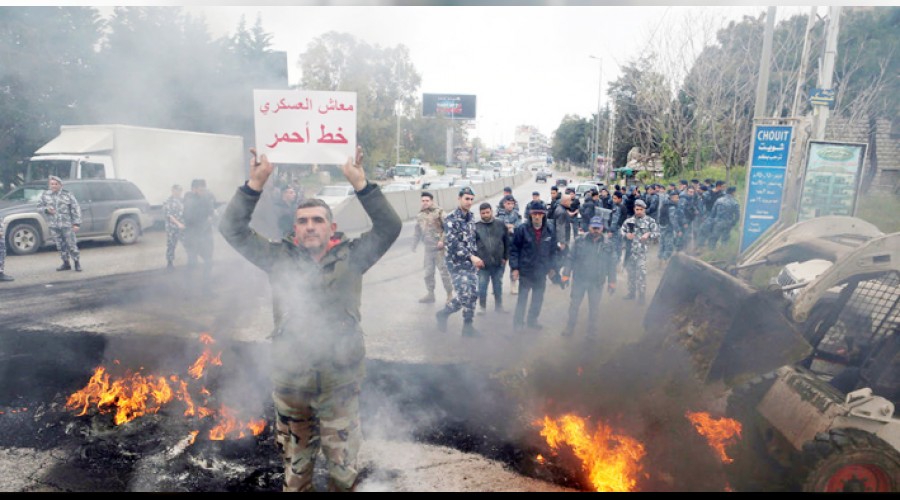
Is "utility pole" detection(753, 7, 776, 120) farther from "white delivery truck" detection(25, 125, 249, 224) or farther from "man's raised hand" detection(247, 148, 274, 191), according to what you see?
"white delivery truck" detection(25, 125, 249, 224)

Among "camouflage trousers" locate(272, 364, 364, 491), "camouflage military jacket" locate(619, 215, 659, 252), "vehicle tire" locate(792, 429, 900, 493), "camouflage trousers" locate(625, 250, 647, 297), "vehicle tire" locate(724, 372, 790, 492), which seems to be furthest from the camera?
"camouflage trousers" locate(625, 250, 647, 297)

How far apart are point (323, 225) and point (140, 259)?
995cm

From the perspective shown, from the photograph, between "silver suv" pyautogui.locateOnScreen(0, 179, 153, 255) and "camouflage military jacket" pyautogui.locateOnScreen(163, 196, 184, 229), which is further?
"silver suv" pyautogui.locateOnScreen(0, 179, 153, 255)

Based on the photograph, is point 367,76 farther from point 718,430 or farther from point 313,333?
point 718,430

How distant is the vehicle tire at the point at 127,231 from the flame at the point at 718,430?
513 inches

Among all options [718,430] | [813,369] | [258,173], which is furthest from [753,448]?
[258,173]

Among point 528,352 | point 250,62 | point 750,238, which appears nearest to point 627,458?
point 528,352

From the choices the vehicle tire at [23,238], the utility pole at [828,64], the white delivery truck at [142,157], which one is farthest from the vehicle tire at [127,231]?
the utility pole at [828,64]

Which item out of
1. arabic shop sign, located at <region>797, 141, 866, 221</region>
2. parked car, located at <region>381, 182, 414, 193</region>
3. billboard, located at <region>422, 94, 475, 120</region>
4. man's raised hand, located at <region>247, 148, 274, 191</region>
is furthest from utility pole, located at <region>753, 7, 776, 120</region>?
parked car, located at <region>381, 182, 414, 193</region>

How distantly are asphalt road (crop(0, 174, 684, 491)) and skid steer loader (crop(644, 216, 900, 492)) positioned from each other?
4.45ft

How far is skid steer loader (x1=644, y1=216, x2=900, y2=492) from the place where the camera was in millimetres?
3012

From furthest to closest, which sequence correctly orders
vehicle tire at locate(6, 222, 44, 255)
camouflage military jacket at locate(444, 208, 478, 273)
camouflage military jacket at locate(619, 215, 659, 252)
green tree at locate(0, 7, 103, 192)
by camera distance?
vehicle tire at locate(6, 222, 44, 255) < camouflage military jacket at locate(619, 215, 659, 252) < green tree at locate(0, 7, 103, 192) < camouflage military jacket at locate(444, 208, 478, 273)

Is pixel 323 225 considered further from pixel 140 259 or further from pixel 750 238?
pixel 140 259

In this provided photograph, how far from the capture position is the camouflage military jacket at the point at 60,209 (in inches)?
363
